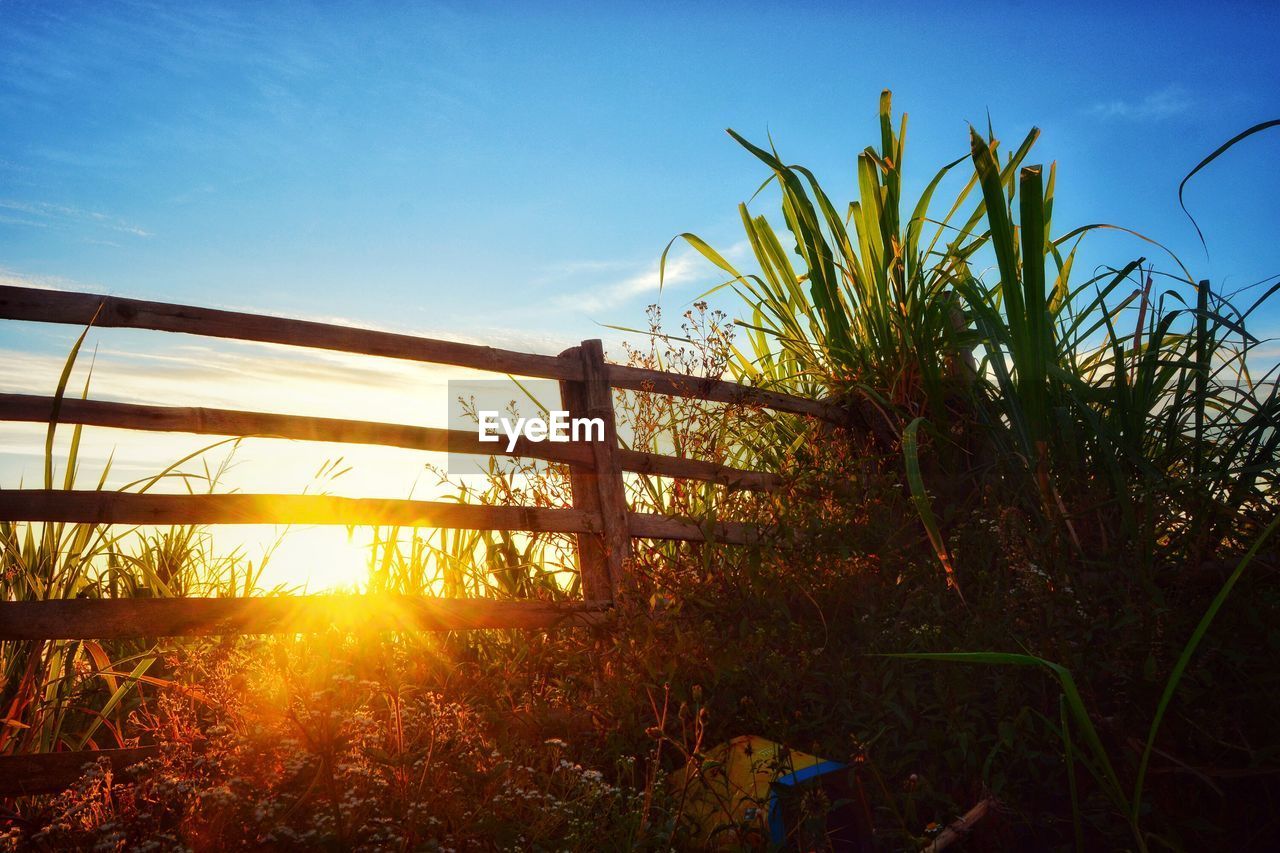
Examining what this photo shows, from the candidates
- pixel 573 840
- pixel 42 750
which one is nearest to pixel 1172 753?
pixel 573 840

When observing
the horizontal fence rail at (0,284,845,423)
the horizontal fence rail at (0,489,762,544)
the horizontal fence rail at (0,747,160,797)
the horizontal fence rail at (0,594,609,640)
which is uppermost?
the horizontal fence rail at (0,284,845,423)

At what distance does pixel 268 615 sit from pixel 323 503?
44cm

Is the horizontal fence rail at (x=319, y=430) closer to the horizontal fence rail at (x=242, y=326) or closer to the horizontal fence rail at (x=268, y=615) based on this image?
the horizontal fence rail at (x=242, y=326)

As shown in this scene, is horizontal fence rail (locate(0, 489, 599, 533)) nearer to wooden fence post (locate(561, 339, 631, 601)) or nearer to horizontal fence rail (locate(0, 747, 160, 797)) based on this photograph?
wooden fence post (locate(561, 339, 631, 601))

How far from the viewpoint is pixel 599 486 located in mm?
3627

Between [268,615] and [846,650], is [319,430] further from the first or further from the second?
[846,650]

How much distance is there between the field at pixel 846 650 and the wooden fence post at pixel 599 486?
0.08ft

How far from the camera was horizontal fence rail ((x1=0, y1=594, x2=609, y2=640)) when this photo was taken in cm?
258

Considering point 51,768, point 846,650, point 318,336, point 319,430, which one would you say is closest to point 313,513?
point 319,430

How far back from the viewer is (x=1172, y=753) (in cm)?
200

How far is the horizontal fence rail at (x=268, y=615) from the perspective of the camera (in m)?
2.58

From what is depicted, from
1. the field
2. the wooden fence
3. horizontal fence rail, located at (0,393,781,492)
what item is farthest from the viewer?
horizontal fence rail, located at (0,393,781,492)

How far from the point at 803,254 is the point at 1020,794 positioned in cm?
288

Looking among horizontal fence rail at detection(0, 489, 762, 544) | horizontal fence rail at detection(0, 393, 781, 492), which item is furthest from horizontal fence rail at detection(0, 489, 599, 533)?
horizontal fence rail at detection(0, 393, 781, 492)
